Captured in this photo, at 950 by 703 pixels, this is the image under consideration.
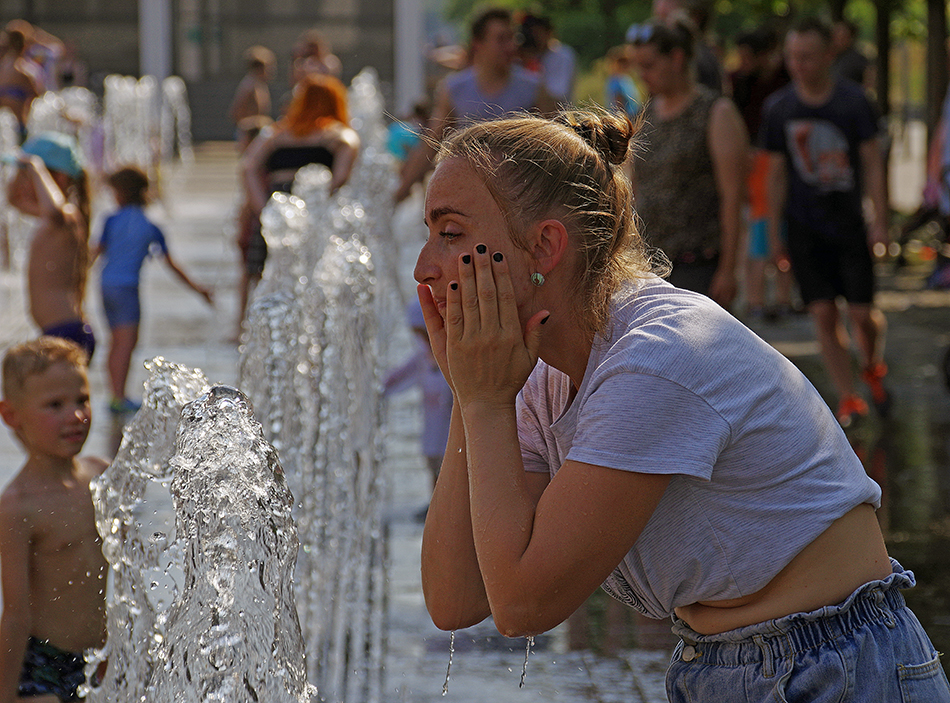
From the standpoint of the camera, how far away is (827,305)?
723 centimetres

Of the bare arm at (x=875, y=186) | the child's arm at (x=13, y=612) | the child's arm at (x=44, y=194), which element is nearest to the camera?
the child's arm at (x=13, y=612)

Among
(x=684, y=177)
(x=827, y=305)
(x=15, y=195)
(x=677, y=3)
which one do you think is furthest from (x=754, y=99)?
(x=15, y=195)

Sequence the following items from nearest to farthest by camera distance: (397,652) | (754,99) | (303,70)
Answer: (397,652), (754,99), (303,70)

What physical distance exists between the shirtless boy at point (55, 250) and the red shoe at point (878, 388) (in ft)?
13.0

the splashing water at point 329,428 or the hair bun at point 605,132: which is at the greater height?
the hair bun at point 605,132

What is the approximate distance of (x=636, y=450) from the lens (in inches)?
73.5

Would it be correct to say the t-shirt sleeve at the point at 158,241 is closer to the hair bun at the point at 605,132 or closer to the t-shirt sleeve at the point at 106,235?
the t-shirt sleeve at the point at 106,235

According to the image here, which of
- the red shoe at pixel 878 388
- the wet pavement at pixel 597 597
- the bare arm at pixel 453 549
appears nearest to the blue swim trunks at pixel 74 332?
the wet pavement at pixel 597 597

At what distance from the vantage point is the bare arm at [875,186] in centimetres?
696

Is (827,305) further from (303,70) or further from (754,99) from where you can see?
(303,70)

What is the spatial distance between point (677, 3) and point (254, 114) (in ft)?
28.5

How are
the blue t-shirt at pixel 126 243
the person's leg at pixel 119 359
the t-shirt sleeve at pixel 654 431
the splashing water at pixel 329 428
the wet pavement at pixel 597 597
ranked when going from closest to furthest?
the t-shirt sleeve at pixel 654 431
the wet pavement at pixel 597 597
the splashing water at pixel 329 428
the person's leg at pixel 119 359
the blue t-shirt at pixel 126 243

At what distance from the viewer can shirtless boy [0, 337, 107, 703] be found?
3371mm

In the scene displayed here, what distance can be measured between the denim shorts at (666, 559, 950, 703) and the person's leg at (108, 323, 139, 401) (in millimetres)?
5950
